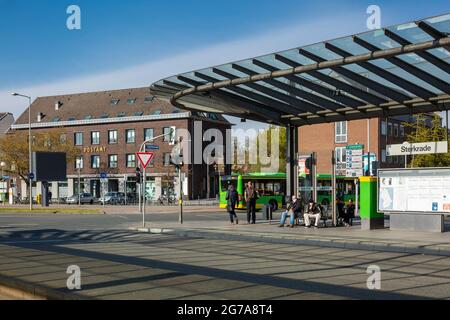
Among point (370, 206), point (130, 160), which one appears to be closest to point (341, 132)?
point (130, 160)

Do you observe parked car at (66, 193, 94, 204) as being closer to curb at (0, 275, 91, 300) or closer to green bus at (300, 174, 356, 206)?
green bus at (300, 174, 356, 206)

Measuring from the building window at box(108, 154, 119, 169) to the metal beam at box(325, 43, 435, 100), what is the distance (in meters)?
64.7

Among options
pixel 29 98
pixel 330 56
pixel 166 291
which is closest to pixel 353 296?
pixel 166 291

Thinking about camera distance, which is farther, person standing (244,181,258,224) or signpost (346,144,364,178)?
person standing (244,181,258,224)

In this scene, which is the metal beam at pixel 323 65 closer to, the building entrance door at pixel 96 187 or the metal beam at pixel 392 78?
the metal beam at pixel 392 78

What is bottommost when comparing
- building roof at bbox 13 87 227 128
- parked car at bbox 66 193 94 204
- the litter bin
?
parked car at bbox 66 193 94 204

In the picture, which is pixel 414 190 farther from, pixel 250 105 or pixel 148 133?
pixel 148 133

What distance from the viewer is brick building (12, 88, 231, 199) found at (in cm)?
7519

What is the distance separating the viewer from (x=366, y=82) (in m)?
17.1

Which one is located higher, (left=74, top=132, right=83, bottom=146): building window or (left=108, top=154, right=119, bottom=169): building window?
(left=74, top=132, right=83, bottom=146): building window

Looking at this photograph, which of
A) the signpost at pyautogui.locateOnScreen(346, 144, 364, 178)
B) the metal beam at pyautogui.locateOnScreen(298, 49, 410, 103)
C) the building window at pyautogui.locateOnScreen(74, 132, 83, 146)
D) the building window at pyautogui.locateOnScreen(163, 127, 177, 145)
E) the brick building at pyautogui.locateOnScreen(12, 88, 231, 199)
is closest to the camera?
the metal beam at pyautogui.locateOnScreen(298, 49, 410, 103)

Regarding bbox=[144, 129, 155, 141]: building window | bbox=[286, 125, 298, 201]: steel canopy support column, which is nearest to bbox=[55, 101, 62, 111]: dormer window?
bbox=[144, 129, 155, 141]: building window

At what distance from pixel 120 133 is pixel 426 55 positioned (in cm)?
6672
